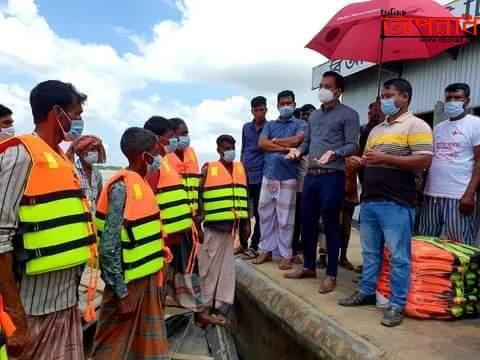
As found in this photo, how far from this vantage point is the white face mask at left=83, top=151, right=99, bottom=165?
3.81 meters

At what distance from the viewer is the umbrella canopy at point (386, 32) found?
3596 millimetres

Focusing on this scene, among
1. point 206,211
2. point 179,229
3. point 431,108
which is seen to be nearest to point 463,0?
point 431,108

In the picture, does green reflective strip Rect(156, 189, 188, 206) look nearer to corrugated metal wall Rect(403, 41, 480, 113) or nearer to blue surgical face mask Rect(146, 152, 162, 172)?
blue surgical face mask Rect(146, 152, 162, 172)

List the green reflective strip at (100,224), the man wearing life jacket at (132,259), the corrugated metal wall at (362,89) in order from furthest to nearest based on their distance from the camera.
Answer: the corrugated metal wall at (362,89)
the green reflective strip at (100,224)
the man wearing life jacket at (132,259)

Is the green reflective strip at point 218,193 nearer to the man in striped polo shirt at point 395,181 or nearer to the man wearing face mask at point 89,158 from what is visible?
the man wearing face mask at point 89,158

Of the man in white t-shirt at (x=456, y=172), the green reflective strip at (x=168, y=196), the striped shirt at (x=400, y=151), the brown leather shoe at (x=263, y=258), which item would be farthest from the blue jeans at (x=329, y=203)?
the green reflective strip at (x=168, y=196)

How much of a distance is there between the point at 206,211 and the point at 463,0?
4.69 m

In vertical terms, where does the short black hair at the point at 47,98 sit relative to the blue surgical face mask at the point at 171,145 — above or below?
above

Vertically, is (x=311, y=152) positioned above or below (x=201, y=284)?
above

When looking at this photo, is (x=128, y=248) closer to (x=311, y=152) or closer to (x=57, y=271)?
(x=57, y=271)

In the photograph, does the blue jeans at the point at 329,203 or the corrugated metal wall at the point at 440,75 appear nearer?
the blue jeans at the point at 329,203

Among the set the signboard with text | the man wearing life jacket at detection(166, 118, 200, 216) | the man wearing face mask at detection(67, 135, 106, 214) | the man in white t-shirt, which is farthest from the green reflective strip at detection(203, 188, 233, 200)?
the signboard with text

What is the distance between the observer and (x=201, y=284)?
4.26m

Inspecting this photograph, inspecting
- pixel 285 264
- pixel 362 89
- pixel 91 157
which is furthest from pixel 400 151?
pixel 362 89
